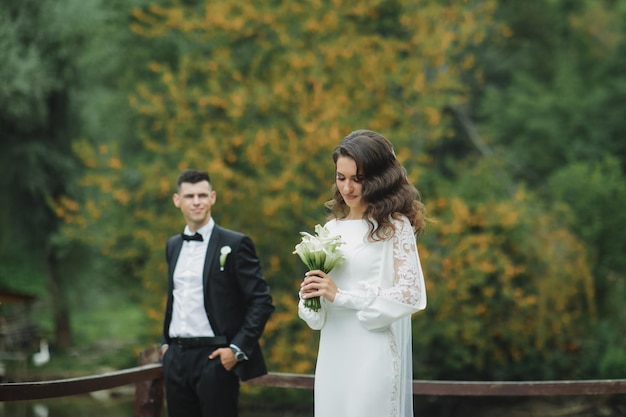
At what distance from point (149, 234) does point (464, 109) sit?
27.9 ft

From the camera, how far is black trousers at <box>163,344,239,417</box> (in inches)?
157

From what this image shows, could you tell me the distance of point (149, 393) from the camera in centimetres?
453

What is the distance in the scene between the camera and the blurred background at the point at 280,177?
443 inches

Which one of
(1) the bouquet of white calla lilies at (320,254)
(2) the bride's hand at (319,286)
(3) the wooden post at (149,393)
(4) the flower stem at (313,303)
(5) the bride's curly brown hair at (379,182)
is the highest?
(5) the bride's curly brown hair at (379,182)

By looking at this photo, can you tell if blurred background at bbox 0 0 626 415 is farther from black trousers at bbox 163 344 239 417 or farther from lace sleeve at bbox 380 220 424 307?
lace sleeve at bbox 380 220 424 307

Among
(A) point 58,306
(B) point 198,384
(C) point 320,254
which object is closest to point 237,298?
(B) point 198,384

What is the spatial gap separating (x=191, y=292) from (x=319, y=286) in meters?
1.08

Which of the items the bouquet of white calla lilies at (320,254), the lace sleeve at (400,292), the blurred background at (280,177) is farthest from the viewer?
the blurred background at (280,177)

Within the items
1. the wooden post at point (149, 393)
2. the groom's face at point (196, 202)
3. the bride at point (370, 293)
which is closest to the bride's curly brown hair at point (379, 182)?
the bride at point (370, 293)

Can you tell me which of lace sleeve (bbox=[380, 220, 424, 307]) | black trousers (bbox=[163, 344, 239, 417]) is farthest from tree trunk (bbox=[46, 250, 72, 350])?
lace sleeve (bbox=[380, 220, 424, 307])

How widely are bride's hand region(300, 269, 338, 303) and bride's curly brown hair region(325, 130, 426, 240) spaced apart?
0.25 m

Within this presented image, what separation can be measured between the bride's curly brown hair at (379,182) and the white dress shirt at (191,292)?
112 cm

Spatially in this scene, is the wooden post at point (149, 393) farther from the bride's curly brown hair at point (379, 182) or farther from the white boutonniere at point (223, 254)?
the bride's curly brown hair at point (379, 182)

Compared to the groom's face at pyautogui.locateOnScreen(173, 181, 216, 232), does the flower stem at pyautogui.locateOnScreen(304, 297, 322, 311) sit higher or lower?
lower
